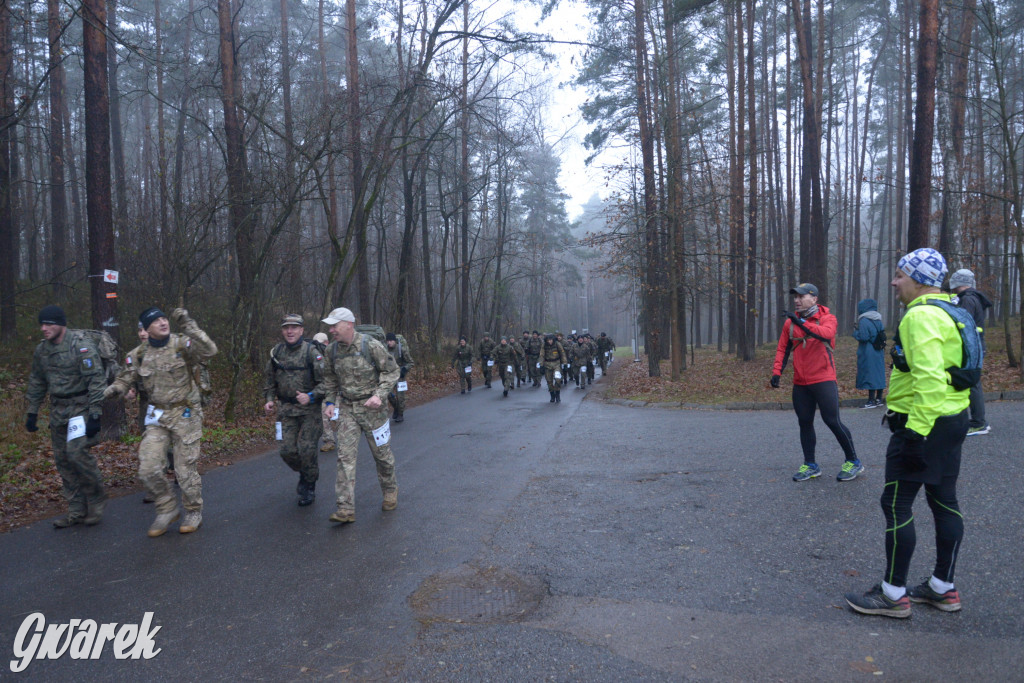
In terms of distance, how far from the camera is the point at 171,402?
6.24 metres

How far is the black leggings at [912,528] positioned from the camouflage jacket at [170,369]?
547 cm

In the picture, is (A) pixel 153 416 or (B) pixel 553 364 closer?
(A) pixel 153 416

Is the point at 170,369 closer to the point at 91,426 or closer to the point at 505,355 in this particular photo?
the point at 91,426

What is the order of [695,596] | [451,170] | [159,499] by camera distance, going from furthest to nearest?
[451,170] < [159,499] < [695,596]

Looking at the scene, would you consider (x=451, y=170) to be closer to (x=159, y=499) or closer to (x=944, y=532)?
(x=159, y=499)

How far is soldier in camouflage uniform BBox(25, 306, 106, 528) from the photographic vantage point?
6426 mm

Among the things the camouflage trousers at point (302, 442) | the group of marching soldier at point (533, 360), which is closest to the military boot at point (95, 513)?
the camouflage trousers at point (302, 442)

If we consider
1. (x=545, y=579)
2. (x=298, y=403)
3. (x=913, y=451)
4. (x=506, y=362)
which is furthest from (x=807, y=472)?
(x=506, y=362)

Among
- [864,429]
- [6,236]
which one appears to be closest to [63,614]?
[864,429]

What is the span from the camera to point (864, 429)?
10.1 meters

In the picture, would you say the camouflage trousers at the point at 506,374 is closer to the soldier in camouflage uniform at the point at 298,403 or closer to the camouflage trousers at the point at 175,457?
the soldier in camouflage uniform at the point at 298,403

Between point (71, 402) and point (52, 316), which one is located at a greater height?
point (52, 316)

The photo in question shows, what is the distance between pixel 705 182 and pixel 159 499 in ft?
65.3

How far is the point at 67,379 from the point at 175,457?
1.34m
